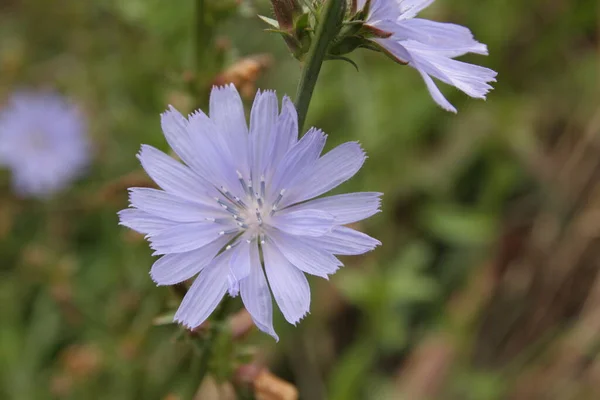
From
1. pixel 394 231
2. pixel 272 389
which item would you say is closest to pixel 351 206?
pixel 272 389

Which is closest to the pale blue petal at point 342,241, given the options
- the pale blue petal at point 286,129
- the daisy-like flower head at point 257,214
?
the daisy-like flower head at point 257,214

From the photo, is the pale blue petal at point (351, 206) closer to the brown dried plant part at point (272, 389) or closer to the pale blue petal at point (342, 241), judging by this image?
the pale blue petal at point (342, 241)

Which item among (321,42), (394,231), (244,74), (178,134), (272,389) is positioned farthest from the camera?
(394,231)

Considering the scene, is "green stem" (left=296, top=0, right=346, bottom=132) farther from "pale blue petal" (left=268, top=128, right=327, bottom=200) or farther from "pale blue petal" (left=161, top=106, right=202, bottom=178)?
"pale blue petal" (left=161, top=106, right=202, bottom=178)

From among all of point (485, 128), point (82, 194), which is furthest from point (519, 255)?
point (82, 194)

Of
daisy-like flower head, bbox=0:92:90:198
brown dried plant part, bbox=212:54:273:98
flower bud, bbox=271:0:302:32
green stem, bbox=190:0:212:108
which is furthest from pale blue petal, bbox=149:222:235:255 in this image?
daisy-like flower head, bbox=0:92:90:198

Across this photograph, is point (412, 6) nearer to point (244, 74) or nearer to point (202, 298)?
point (244, 74)
